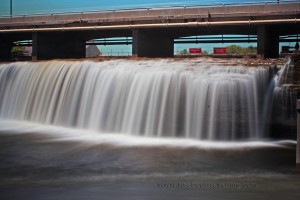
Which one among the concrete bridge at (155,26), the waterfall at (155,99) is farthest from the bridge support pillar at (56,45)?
the waterfall at (155,99)

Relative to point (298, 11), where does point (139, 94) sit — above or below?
below

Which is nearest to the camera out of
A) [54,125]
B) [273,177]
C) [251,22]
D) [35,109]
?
[273,177]

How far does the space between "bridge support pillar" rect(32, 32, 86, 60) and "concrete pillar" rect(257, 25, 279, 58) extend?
14.9m

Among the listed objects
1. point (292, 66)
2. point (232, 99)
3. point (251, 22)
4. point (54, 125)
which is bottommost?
point (54, 125)

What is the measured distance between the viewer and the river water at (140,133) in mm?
9094

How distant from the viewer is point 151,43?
27078mm

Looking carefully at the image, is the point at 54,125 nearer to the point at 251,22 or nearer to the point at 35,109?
the point at 35,109

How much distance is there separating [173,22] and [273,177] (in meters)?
15.9

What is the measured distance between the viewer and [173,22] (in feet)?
79.9

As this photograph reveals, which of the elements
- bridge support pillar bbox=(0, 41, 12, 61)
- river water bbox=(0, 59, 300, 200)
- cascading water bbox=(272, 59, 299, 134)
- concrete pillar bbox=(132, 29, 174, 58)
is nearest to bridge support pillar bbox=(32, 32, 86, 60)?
river water bbox=(0, 59, 300, 200)

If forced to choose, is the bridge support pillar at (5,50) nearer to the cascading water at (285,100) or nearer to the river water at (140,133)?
the river water at (140,133)

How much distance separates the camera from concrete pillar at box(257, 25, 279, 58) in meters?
22.0

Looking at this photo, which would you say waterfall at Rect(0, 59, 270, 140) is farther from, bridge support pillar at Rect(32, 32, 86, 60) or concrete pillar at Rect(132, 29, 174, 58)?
bridge support pillar at Rect(32, 32, 86, 60)

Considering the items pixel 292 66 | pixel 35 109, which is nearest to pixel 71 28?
pixel 35 109
